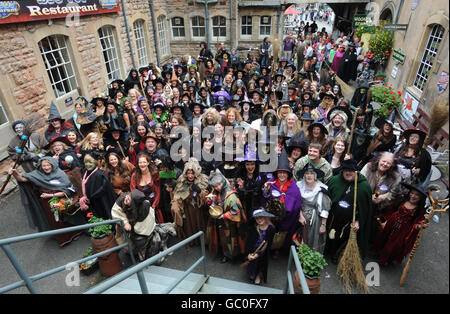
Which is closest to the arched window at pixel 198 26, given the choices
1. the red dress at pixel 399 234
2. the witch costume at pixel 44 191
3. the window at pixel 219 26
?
the window at pixel 219 26

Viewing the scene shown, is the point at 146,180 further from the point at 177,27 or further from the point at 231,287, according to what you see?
the point at 177,27

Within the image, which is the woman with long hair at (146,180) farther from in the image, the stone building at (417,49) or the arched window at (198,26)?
the arched window at (198,26)

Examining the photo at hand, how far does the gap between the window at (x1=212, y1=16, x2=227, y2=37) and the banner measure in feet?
27.6

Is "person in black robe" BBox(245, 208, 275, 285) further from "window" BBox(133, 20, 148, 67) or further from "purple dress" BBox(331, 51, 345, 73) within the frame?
"window" BBox(133, 20, 148, 67)

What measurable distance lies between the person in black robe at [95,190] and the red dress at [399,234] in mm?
4871

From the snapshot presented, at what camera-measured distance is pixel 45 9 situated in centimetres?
768

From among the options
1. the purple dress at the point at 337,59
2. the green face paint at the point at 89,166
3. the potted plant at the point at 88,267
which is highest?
the purple dress at the point at 337,59

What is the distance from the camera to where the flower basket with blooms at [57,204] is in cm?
486

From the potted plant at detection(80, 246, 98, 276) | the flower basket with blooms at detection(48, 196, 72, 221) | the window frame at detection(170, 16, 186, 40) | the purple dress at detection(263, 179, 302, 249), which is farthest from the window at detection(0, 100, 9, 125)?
the window frame at detection(170, 16, 186, 40)

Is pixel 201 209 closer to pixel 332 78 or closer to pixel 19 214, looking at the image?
pixel 19 214

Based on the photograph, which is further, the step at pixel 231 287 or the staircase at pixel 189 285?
the step at pixel 231 287

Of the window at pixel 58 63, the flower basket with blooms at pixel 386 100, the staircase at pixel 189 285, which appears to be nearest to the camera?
the staircase at pixel 189 285

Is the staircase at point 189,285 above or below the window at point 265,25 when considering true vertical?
below

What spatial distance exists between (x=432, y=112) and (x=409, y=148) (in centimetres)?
388
